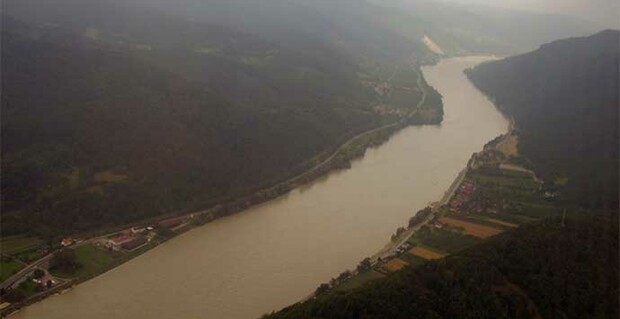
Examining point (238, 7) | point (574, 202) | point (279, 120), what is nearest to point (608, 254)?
point (574, 202)

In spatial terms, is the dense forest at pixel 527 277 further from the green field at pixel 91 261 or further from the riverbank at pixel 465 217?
the green field at pixel 91 261

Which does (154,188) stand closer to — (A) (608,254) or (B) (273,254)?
(B) (273,254)

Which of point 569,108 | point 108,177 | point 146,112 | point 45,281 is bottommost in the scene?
point 45,281

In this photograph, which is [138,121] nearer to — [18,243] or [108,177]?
[108,177]

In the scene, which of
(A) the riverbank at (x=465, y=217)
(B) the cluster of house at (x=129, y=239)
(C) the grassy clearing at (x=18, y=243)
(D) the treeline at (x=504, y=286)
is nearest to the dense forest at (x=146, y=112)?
(C) the grassy clearing at (x=18, y=243)

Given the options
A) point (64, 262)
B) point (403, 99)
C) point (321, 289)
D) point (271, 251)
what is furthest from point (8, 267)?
point (403, 99)

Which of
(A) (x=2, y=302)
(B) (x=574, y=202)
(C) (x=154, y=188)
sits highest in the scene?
(C) (x=154, y=188)
